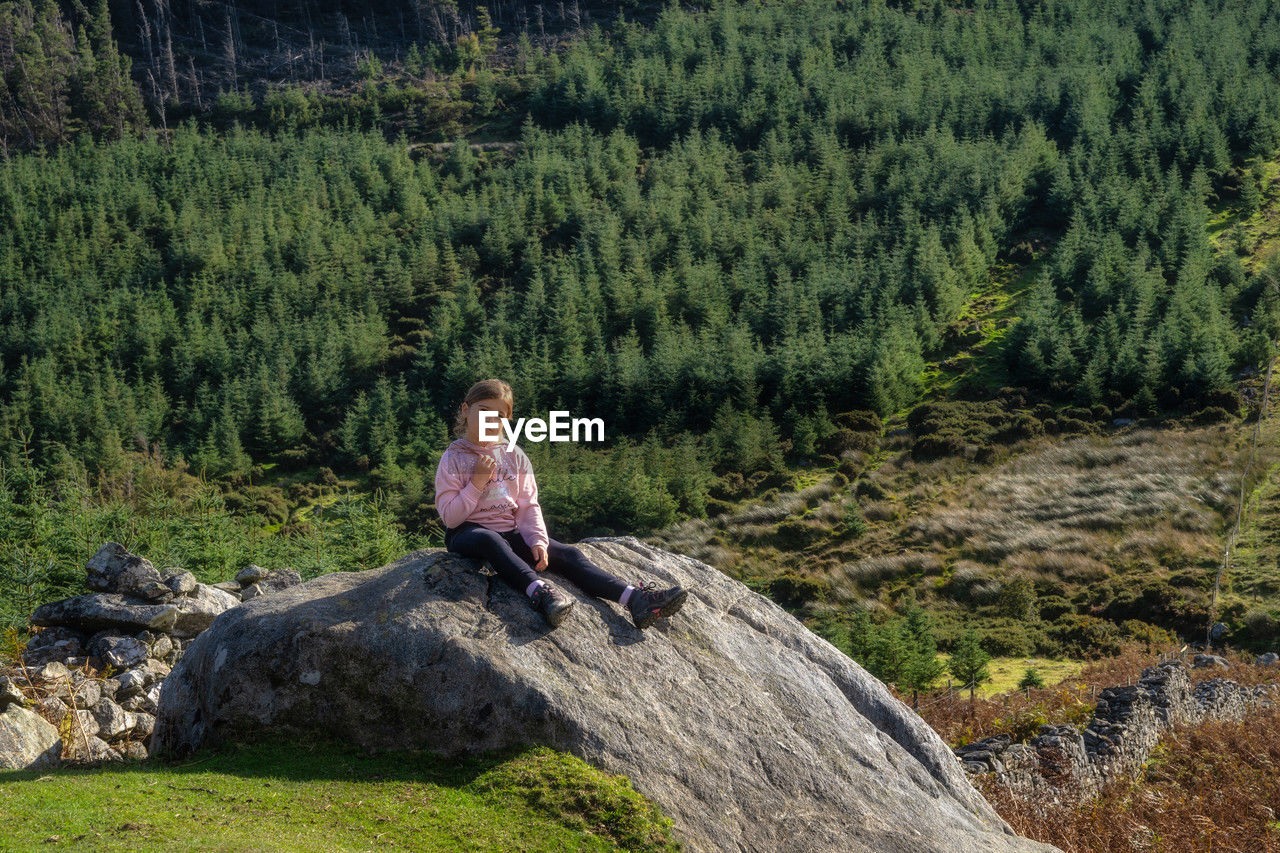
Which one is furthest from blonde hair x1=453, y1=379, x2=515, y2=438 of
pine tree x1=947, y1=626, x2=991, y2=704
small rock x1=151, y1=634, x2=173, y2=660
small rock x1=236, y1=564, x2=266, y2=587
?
pine tree x1=947, y1=626, x2=991, y2=704

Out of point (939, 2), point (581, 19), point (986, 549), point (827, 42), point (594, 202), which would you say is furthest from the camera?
point (581, 19)

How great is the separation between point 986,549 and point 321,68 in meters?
117

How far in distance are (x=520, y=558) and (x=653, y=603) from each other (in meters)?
1.08

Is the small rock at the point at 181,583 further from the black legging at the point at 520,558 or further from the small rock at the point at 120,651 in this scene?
the black legging at the point at 520,558

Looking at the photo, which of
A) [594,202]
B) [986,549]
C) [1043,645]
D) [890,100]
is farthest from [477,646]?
[890,100]

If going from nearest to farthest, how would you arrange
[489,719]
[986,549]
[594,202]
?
[489,719] → [986,549] → [594,202]

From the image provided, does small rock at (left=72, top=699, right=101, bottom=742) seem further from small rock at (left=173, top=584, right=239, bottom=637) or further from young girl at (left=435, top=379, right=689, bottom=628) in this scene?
young girl at (left=435, top=379, right=689, bottom=628)

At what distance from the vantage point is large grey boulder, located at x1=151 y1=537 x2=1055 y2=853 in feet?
22.7

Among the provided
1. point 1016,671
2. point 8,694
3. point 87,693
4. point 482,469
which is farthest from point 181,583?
point 1016,671

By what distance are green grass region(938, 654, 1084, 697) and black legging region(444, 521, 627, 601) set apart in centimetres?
2163

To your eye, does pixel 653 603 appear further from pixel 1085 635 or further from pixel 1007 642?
pixel 1085 635

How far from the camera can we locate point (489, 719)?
22.7 ft

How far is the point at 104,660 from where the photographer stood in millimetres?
11734

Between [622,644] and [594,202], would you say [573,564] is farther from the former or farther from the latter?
[594,202]
